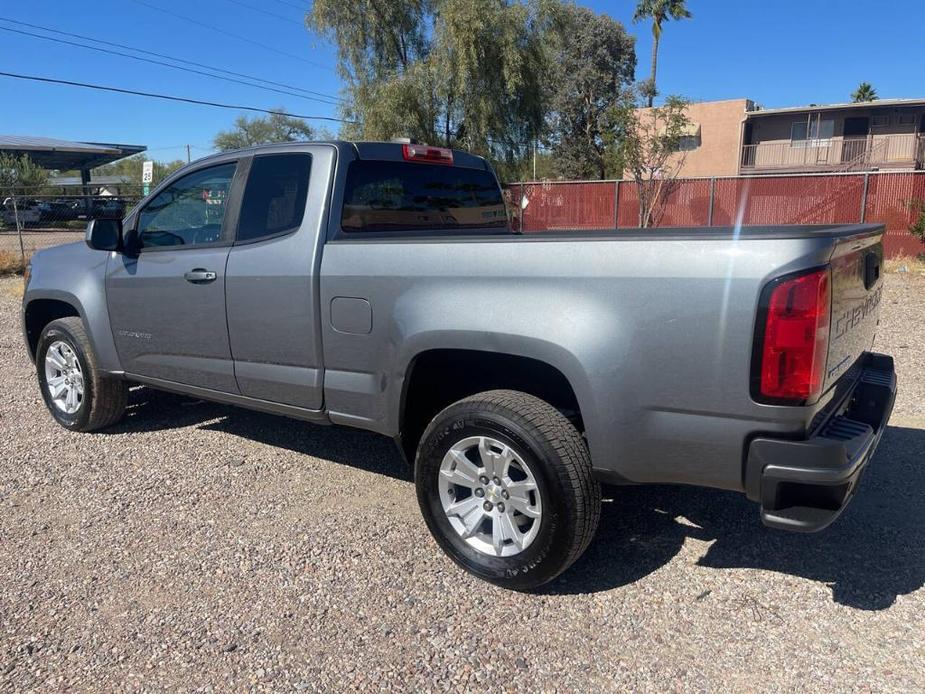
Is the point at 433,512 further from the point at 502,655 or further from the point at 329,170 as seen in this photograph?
the point at 329,170

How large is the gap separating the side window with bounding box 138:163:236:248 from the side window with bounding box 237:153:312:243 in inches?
8.2

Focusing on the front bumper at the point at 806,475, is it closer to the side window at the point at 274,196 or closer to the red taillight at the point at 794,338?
the red taillight at the point at 794,338

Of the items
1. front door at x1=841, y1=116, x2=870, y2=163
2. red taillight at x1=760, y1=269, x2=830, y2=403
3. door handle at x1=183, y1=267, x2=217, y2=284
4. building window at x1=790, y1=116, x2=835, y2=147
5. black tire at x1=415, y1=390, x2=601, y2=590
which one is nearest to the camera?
red taillight at x1=760, y1=269, x2=830, y2=403

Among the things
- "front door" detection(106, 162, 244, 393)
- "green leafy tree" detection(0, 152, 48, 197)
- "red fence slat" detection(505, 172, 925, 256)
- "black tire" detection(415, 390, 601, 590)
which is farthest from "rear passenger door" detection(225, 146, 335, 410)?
"green leafy tree" detection(0, 152, 48, 197)

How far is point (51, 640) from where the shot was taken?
9.06ft

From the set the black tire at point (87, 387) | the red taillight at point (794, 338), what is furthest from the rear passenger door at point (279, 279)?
the red taillight at point (794, 338)

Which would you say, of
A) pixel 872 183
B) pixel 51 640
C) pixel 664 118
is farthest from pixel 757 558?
pixel 664 118

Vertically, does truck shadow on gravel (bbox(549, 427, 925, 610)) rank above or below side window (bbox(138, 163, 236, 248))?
below

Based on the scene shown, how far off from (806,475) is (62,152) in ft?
148

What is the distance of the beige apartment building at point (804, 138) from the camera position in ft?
105

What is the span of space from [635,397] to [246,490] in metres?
2.47

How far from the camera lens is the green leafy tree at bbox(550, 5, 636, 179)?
1492 inches

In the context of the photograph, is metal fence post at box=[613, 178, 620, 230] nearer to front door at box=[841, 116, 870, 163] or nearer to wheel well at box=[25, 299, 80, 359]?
front door at box=[841, 116, 870, 163]

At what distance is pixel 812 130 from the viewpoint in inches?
1380
